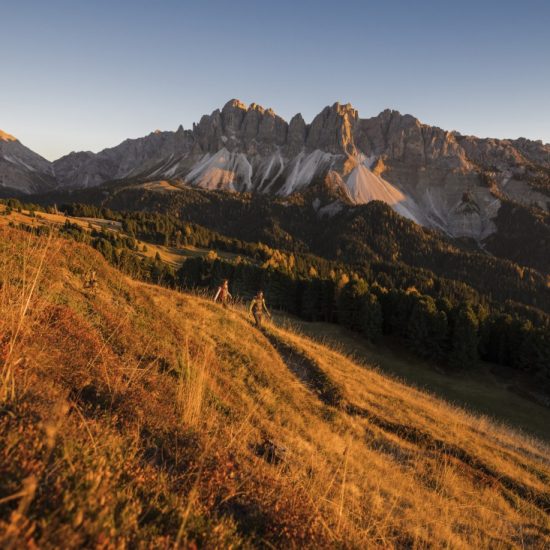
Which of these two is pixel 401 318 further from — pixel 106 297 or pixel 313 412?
pixel 106 297

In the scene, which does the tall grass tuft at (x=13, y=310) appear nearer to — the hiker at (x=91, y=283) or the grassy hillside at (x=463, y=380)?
the hiker at (x=91, y=283)

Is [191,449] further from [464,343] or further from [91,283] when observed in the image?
[464,343]

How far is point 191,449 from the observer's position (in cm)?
446

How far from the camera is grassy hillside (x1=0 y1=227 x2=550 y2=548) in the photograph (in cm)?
282

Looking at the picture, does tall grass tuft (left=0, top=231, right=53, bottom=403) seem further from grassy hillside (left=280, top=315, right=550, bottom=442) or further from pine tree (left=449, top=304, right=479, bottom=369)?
pine tree (left=449, top=304, right=479, bottom=369)

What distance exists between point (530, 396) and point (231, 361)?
164 ft

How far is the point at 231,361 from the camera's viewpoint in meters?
12.2

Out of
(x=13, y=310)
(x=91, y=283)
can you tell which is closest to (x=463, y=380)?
(x=91, y=283)

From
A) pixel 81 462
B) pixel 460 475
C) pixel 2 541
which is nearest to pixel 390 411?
pixel 460 475

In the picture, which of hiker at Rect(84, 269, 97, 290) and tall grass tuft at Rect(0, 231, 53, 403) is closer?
tall grass tuft at Rect(0, 231, 53, 403)

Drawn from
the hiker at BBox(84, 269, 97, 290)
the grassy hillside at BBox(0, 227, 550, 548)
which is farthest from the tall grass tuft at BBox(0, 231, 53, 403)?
the hiker at BBox(84, 269, 97, 290)

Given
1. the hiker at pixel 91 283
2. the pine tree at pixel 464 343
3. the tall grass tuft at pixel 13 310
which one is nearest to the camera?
the tall grass tuft at pixel 13 310

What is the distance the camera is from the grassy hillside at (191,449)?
2.82 metres

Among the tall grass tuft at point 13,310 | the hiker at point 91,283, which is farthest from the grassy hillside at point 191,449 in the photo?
the hiker at point 91,283
